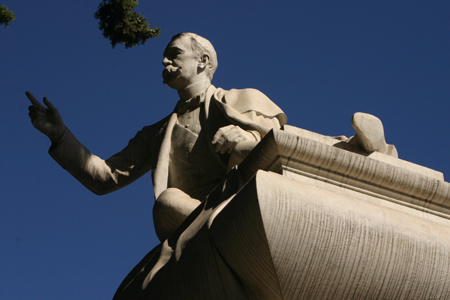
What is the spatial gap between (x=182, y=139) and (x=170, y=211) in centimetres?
89

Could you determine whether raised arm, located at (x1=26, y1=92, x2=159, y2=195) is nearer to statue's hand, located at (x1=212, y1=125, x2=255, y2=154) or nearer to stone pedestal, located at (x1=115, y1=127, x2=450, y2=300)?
statue's hand, located at (x1=212, y1=125, x2=255, y2=154)

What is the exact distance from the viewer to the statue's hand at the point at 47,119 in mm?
6258

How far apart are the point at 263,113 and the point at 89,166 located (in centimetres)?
156

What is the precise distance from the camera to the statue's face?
5973 millimetres

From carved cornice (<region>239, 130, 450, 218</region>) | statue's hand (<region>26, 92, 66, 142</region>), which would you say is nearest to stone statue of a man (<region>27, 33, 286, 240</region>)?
statue's hand (<region>26, 92, 66, 142</region>)

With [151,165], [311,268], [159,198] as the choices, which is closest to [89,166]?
[151,165]

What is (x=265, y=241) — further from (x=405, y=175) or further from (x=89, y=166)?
(x=89, y=166)

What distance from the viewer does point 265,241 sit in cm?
361

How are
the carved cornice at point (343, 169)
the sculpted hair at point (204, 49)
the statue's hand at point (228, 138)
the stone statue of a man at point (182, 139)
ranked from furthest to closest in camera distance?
the sculpted hair at point (204, 49)
the stone statue of a man at point (182, 139)
the statue's hand at point (228, 138)
the carved cornice at point (343, 169)

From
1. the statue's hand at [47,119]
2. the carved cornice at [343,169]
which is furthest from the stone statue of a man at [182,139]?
the carved cornice at [343,169]

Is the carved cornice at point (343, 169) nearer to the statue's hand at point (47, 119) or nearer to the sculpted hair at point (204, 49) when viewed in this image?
the sculpted hair at point (204, 49)

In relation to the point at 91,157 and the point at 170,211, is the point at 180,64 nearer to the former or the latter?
the point at 91,157

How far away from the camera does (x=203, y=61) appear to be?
6.09 metres

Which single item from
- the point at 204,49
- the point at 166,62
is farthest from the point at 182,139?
the point at 204,49
